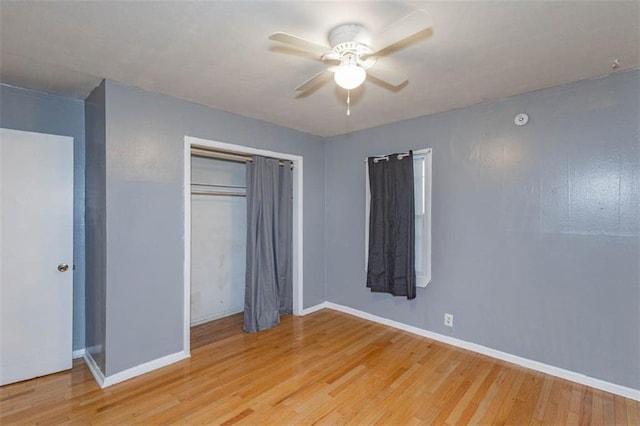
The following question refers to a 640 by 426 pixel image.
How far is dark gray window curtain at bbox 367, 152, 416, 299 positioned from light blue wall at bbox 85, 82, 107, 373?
2675 millimetres

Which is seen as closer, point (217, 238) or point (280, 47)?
point (280, 47)

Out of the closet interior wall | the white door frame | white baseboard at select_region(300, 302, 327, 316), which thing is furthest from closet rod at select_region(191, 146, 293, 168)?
white baseboard at select_region(300, 302, 327, 316)

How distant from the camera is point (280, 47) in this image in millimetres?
1942

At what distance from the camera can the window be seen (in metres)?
3.30

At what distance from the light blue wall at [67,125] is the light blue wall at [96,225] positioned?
0.09 meters

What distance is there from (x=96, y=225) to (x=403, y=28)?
9.16 ft

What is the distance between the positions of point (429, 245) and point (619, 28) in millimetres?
2155

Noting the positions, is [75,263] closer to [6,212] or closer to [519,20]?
[6,212]

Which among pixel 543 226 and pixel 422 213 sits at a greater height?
pixel 422 213

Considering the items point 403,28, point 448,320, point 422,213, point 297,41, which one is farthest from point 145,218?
point 448,320

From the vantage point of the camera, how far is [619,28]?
5.75 ft

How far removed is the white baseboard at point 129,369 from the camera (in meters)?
2.43

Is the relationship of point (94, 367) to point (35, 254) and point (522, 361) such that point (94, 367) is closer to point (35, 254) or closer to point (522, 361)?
point (35, 254)

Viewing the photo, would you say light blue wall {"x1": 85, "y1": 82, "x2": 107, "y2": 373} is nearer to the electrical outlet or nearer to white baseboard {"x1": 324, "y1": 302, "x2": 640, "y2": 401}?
white baseboard {"x1": 324, "y1": 302, "x2": 640, "y2": 401}
